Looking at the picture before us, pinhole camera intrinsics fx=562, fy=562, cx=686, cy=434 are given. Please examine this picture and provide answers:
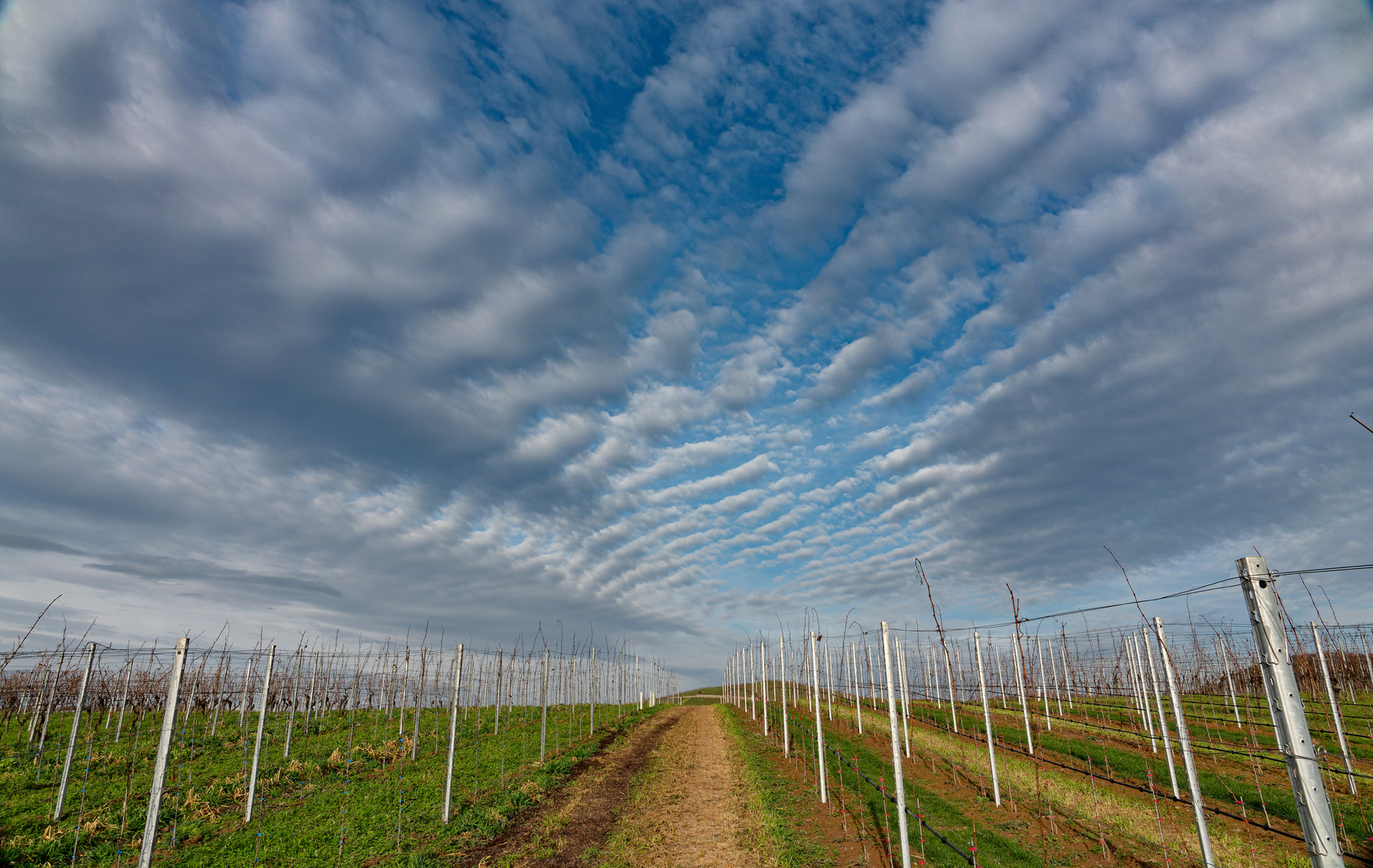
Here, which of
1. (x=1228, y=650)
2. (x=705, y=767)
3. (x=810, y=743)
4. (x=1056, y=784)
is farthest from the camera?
(x=1228, y=650)

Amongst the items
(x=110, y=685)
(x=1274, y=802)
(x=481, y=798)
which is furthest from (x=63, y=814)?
(x=1274, y=802)

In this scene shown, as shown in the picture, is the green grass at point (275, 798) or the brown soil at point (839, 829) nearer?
the brown soil at point (839, 829)

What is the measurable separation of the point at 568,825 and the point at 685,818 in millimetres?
3345

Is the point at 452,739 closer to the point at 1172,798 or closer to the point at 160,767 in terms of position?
the point at 160,767

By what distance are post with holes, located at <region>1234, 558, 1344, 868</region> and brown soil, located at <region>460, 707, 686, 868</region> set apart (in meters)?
12.4

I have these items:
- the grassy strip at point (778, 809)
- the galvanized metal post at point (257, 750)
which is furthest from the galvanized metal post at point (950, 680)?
the galvanized metal post at point (257, 750)

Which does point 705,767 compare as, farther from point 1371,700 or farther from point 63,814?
point 1371,700

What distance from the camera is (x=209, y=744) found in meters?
24.0

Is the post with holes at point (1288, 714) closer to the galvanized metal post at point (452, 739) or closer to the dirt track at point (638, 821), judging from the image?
the dirt track at point (638, 821)

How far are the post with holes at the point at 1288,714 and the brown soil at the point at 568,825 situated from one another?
12444 mm

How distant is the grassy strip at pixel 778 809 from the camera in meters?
12.8

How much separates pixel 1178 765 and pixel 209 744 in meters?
38.1

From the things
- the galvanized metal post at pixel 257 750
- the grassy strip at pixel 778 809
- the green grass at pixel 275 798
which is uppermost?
the galvanized metal post at pixel 257 750

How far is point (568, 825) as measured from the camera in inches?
596
